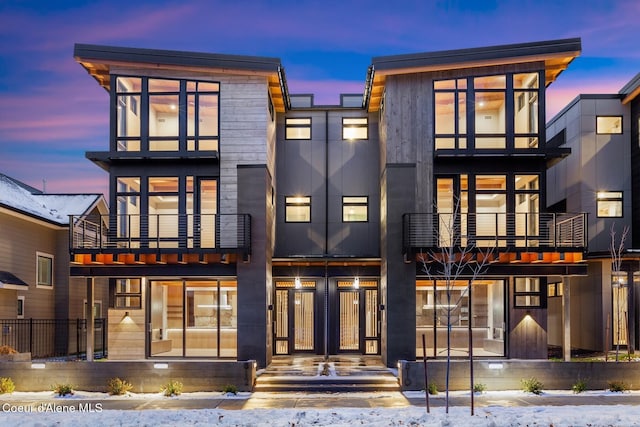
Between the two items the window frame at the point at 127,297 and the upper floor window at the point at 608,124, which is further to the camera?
the upper floor window at the point at 608,124

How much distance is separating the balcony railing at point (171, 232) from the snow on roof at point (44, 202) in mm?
4218

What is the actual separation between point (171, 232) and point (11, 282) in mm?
5622

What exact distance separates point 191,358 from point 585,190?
14551 mm

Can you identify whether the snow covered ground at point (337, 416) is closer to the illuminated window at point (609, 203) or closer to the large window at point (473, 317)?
the large window at point (473, 317)

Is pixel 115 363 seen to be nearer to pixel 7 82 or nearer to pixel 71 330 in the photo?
pixel 71 330

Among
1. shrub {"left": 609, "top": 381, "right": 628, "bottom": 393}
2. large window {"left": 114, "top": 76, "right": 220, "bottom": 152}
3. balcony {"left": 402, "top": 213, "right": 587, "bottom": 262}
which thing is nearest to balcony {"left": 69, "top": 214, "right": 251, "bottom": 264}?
large window {"left": 114, "top": 76, "right": 220, "bottom": 152}

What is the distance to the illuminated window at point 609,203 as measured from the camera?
71.4 ft

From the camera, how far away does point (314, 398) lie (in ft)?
47.2

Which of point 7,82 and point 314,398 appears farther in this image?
point 7,82

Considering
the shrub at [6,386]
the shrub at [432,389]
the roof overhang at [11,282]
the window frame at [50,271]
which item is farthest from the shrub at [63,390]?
the shrub at [432,389]

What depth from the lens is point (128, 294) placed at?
18516 mm

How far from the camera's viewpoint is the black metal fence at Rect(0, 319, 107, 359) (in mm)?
19913

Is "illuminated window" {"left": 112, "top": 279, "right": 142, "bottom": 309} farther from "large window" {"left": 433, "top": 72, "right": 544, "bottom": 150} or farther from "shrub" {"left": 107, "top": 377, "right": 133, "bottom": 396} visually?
"large window" {"left": 433, "top": 72, "right": 544, "bottom": 150}

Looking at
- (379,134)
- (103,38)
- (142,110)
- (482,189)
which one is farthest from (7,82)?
(482,189)
